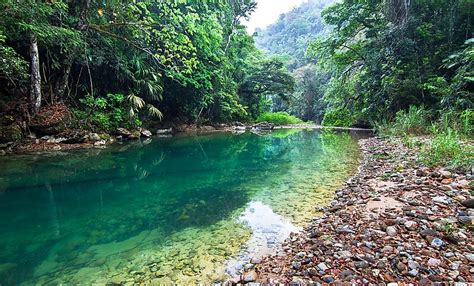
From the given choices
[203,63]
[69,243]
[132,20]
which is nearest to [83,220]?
[69,243]

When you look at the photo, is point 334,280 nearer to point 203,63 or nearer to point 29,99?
point 29,99

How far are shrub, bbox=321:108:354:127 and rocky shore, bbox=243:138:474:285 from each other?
62.6 ft

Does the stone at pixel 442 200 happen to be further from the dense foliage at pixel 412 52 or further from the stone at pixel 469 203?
the dense foliage at pixel 412 52

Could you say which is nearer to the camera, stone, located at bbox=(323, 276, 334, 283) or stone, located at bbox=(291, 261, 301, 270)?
stone, located at bbox=(323, 276, 334, 283)

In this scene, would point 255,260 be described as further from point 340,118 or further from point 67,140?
point 340,118

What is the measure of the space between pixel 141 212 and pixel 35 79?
29.0ft

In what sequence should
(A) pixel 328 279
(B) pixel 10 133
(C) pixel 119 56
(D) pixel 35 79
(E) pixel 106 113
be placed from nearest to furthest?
(A) pixel 328 279
(B) pixel 10 133
(D) pixel 35 79
(E) pixel 106 113
(C) pixel 119 56

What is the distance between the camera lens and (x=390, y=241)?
241 cm

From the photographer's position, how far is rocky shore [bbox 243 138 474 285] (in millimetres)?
1984

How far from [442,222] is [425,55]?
456 inches

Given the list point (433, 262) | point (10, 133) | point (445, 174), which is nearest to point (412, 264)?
point (433, 262)

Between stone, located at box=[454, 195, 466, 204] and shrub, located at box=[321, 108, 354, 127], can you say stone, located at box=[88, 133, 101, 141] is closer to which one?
stone, located at box=[454, 195, 466, 204]

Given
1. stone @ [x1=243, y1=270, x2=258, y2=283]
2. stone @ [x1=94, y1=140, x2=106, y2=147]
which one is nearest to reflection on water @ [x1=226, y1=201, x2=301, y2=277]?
stone @ [x1=243, y1=270, x2=258, y2=283]

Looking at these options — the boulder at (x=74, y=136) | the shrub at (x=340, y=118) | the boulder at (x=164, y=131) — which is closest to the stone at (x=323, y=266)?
the boulder at (x=74, y=136)
